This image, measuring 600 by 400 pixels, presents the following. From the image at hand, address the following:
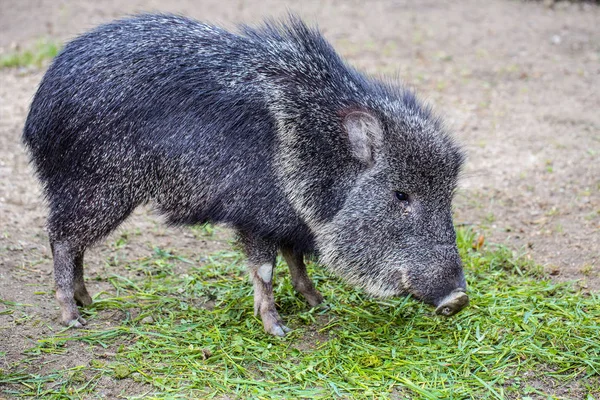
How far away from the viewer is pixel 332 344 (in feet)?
14.2

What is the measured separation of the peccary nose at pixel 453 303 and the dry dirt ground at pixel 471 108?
1198 millimetres

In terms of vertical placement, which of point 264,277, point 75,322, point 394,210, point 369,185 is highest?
point 369,185

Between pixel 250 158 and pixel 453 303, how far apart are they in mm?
1364

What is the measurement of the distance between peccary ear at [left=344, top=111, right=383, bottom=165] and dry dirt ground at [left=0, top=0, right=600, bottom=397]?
60.3 inches

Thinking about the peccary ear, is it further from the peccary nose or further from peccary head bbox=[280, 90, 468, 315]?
the peccary nose

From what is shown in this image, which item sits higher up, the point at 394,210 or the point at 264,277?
the point at 394,210

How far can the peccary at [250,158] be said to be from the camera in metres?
4.35

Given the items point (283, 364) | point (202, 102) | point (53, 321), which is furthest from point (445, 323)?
point (53, 321)

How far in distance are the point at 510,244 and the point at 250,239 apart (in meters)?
2.12

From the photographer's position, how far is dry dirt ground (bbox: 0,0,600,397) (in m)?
5.39

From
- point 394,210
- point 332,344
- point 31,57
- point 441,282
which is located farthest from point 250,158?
point 31,57

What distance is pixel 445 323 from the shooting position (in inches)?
182

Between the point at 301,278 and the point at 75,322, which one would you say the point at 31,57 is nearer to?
the point at 75,322

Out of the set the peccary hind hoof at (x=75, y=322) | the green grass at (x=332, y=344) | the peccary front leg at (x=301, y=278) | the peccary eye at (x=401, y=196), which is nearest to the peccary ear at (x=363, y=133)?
the peccary eye at (x=401, y=196)
